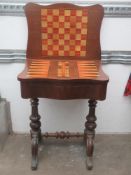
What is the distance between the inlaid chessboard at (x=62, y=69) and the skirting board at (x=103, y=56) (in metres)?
0.17

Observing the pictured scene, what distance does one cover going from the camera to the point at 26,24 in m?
1.87

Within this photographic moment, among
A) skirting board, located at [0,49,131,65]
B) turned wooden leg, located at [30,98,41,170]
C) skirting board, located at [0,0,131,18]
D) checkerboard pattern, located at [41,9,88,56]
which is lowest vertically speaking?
turned wooden leg, located at [30,98,41,170]

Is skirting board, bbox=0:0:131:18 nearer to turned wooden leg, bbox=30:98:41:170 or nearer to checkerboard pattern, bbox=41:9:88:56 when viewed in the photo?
checkerboard pattern, bbox=41:9:88:56

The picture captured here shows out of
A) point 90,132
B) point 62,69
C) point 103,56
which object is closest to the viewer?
point 62,69

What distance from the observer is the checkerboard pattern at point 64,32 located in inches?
70.0

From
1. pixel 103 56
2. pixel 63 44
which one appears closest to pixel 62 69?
pixel 63 44

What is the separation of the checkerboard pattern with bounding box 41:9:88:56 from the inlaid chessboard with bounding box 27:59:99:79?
8cm

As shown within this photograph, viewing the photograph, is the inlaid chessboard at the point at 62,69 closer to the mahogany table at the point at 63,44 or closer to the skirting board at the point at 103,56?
the mahogany table at the point at 63,44

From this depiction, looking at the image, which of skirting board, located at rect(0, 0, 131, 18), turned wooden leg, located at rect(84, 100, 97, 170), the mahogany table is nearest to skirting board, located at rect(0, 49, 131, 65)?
the mahogany table

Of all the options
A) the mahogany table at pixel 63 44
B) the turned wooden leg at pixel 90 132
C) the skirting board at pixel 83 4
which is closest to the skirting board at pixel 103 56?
the mahogany table at pixel 63 44

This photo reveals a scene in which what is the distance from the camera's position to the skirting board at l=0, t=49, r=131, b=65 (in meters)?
1.93

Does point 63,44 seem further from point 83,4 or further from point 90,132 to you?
point 90,132

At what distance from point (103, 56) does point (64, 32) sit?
345 millimetres

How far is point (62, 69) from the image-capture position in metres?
1.61
